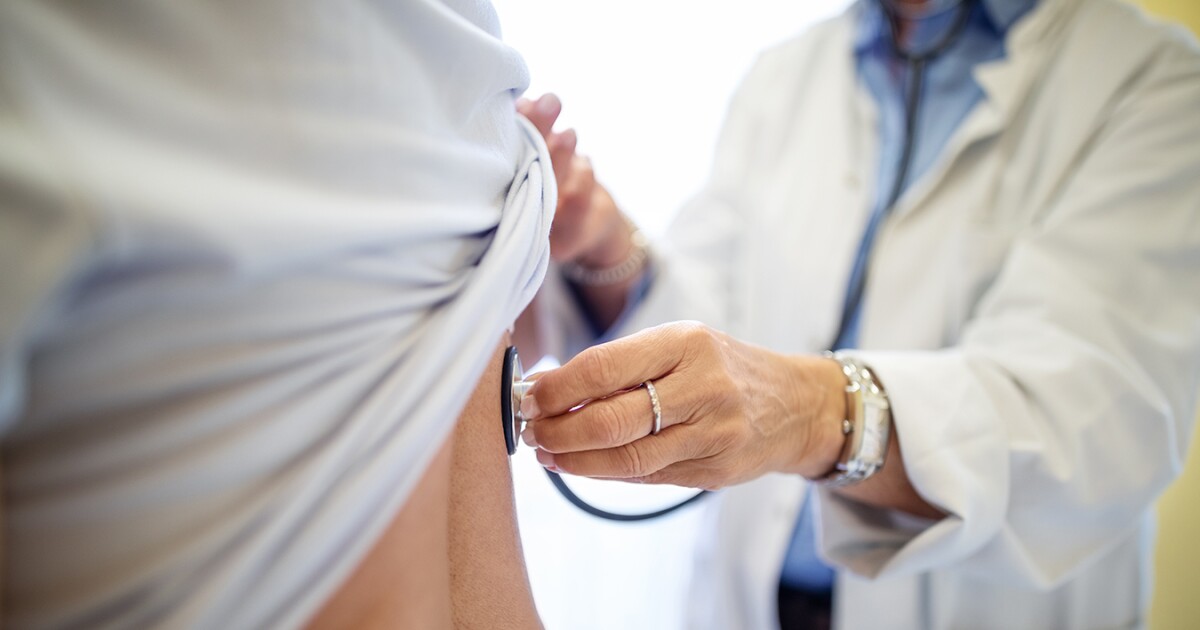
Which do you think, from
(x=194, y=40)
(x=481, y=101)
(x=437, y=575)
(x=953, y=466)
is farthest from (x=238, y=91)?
(x=953, y=466)

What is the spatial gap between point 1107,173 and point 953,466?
434 mm

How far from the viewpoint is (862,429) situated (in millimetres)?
709

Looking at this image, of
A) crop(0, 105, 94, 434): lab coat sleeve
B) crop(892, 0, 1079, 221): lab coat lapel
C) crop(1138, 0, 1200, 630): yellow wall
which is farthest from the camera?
crop(1138, 0, 1200, 630): yellow wall

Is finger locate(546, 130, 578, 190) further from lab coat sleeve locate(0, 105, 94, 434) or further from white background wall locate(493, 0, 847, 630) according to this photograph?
white background wall locate(493, 0, 847, 630)

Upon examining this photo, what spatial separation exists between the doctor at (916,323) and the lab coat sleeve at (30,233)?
32cm

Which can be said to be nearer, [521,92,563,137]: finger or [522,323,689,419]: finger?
[522,323,689,419]: finger

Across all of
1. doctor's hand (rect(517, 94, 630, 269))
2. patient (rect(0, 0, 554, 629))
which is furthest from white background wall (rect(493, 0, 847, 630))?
patient (rect(0, 0, 554, 629))

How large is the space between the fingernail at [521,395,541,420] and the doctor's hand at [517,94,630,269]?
0.89 ft

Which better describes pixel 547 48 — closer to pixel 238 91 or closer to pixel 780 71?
pixel 780 71

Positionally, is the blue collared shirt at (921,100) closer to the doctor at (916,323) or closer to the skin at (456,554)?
the doctor at (916,323)

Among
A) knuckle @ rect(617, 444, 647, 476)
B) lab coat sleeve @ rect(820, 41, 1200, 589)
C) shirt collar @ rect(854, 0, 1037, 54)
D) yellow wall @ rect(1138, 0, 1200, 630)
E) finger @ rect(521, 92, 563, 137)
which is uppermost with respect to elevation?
finger @ rect(521, 92, 563, 137)

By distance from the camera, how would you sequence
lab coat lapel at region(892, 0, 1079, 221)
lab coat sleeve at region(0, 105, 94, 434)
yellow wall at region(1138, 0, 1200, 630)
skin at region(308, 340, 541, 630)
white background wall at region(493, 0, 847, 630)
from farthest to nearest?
white background wall at region(493, 0, 847, 630) → yellow wall at region(1138, 0, 1200, 630) → lab coat lapel at region(892, 0, 1079, 221) → skin at region(308, 340, 541, 630) → lab coat sleeve at region(0, 105, 94, 434)

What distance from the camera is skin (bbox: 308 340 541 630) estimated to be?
1.34 feet

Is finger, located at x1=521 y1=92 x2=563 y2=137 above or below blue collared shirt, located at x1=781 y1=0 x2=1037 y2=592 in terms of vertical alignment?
above
